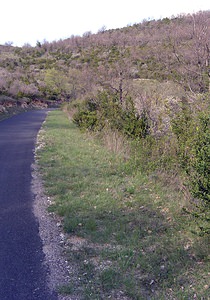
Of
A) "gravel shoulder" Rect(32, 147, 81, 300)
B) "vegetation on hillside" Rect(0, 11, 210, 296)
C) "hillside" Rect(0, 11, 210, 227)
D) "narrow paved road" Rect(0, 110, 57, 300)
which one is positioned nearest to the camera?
"narrow paved road" Rect(0, 110, 57, 300)

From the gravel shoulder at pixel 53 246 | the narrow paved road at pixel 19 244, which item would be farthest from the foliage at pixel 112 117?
the gravel shoulder at pixel 53 246

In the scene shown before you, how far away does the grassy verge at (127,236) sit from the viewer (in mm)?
4016

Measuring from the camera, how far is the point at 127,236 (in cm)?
532

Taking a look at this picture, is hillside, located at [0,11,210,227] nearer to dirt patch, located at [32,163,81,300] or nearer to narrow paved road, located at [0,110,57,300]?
dirt patch, located at [32,163,81,300]

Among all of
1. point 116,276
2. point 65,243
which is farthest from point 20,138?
point 116,276

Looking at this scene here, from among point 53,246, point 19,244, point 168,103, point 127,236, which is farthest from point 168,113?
point 19,244

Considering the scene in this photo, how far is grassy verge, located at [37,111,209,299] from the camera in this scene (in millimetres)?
4016

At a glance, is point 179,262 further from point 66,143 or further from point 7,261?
point 66,143

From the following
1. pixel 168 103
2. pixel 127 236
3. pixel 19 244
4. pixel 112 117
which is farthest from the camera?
pixel 112 117

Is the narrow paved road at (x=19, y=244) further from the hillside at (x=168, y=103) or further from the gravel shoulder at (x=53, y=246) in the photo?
the hillside at (x=168, y=103)

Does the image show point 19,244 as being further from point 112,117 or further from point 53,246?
point 112,117

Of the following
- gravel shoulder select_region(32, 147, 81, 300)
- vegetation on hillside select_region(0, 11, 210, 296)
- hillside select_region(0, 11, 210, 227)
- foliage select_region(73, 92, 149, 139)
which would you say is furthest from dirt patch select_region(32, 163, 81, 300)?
foliage select_region(73, 92, 149, 139)

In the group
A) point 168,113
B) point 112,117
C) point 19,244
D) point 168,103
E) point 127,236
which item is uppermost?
point 168,103

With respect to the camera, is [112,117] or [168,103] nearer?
[168,103]
